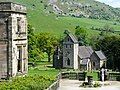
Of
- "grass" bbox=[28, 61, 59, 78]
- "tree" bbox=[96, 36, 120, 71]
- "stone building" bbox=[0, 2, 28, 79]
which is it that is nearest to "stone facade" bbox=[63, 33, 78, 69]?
"tree" bbox=[96, 36, 120, 71]

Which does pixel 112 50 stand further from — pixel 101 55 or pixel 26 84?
pixel 26 84

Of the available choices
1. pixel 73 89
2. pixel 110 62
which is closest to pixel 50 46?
pixel 110 62

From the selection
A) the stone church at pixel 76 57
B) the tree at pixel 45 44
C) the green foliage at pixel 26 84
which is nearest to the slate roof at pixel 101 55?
the stone church at pixel 76 57

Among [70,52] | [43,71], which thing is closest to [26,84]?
[43,71]

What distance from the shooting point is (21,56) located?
3612 cm

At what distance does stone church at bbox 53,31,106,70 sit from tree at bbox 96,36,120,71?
1639 mm

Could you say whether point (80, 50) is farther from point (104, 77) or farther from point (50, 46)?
point (104, 77)

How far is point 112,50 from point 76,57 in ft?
27.5

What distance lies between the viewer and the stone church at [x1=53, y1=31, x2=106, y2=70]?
308ft

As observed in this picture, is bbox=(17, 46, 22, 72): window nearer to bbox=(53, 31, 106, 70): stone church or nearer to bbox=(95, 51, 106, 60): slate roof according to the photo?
bbox=(53, 31, 106, 70): stone church

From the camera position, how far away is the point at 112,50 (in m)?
94.3

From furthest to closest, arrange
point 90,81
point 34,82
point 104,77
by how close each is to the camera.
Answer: point 104,77
point 90,81
point 34,82

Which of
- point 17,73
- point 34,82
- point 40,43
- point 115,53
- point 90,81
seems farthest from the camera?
point 40,43

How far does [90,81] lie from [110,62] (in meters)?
46.8
